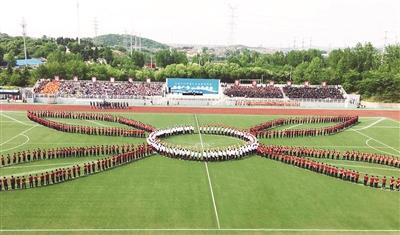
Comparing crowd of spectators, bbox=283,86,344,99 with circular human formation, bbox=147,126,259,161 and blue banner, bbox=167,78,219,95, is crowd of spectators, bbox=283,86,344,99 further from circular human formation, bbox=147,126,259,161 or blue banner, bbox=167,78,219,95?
circular human formation, bbox=147,126,259,161

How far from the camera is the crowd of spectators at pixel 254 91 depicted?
5506cm

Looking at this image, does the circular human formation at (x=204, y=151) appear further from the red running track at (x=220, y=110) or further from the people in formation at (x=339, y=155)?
the red running track at (x=220, y=110)

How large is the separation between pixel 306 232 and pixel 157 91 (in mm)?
41960

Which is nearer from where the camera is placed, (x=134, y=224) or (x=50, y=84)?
(x=134, y=224)

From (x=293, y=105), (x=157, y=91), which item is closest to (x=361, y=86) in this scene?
(x=293, y=105)

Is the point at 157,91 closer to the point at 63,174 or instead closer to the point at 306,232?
the point at 63,174

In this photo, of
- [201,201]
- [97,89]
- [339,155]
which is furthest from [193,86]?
[201,201]

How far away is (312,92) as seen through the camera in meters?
56.3

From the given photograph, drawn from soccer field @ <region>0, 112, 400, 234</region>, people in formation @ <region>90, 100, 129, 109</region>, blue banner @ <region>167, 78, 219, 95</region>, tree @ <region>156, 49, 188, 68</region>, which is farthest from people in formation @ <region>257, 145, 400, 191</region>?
tree @ <region>156, 49, 188, 68</region>

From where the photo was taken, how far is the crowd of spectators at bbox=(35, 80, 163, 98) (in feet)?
172

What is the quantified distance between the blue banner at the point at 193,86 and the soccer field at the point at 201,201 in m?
31.0

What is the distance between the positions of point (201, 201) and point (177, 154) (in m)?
7.40

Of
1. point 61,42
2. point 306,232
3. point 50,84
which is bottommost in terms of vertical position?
point 306,232

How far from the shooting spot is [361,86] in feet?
210
